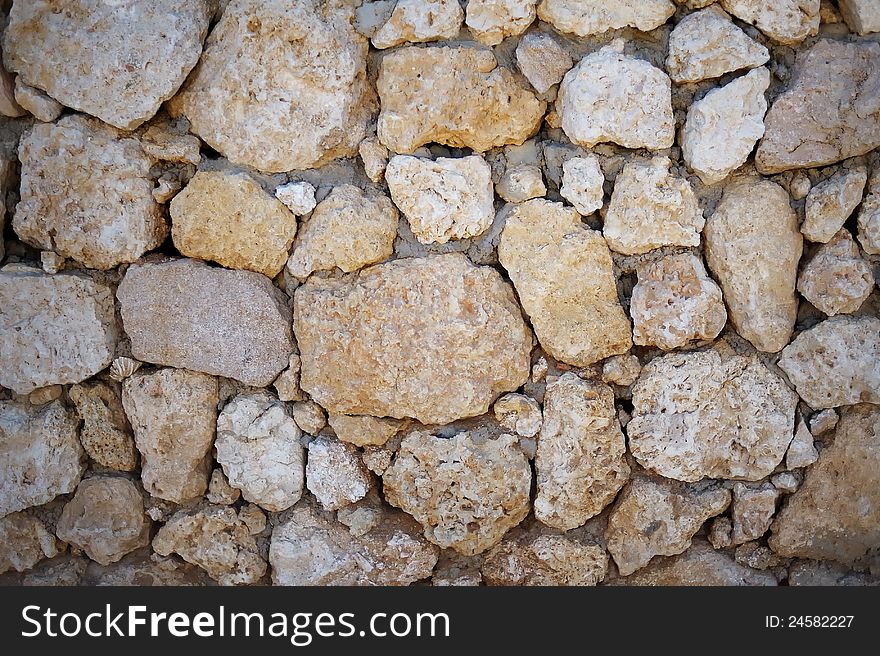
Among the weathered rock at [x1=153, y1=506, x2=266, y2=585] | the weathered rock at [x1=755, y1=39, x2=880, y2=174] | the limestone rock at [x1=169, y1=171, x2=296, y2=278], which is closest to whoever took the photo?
the weathered rock at [x1=755, y1=39, x2=880, y2=174]

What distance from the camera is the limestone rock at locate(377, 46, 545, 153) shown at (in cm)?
168

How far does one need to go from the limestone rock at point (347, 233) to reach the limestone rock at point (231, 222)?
0.18 ft

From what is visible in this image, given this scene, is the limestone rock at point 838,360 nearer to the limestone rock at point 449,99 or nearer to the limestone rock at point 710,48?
the limestone rock at point 710,48

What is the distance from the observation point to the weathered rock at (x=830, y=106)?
64.0 inches

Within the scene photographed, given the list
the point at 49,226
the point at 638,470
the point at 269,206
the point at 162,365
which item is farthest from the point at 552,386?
the point at 49,226

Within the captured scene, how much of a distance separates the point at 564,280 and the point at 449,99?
457 mm

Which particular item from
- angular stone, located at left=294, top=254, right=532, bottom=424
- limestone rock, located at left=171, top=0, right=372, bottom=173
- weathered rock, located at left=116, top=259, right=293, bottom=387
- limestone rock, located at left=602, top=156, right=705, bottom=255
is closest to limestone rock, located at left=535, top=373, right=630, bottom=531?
angular stone, located at left=294, top=254, right=532, bottom=424

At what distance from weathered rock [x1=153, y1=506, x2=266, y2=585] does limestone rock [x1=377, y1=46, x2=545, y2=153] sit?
0.94 meters

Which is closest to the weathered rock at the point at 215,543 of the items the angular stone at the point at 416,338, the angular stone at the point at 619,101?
the angular stone at the point at 416,338

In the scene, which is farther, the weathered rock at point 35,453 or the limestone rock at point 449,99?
the weathered rock at point 35,453

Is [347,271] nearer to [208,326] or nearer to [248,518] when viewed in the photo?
[208,326]

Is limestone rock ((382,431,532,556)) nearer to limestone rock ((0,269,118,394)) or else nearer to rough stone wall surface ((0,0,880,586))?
rough stone wall surface ((0,0,880,586))

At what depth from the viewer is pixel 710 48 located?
164cm

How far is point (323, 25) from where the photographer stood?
1.68 metres
